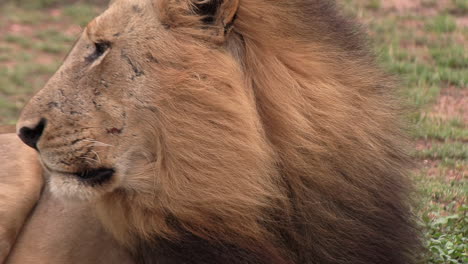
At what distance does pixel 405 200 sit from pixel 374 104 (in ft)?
1.38

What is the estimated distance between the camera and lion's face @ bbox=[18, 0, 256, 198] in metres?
3.06

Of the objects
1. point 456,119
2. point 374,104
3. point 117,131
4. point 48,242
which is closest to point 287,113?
point 374,104

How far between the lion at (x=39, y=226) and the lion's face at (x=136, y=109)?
1.56ft

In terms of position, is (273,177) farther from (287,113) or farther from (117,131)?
(117,131)

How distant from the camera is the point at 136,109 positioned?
122 inches

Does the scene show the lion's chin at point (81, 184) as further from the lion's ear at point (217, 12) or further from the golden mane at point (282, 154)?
the lion's ear at point (217, 12)

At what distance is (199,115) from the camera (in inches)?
121

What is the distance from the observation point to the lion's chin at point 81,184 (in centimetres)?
314

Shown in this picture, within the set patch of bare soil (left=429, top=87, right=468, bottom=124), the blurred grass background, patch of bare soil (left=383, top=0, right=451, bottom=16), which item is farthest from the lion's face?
patch of bare soil (left=383, top=0, right=451, bottom=16)

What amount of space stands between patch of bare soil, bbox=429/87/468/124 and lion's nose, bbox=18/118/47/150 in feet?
12.8

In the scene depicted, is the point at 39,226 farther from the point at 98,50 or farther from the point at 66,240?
the point at 98,50

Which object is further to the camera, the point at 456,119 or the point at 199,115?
the point at 456,119

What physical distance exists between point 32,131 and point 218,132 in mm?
657

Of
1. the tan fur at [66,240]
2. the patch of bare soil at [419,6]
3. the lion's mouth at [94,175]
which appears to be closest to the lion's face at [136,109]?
the lion's mouth at [94,175]
